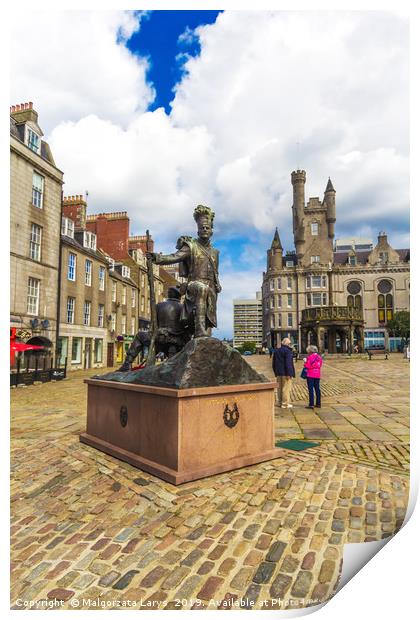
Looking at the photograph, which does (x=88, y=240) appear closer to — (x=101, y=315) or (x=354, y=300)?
(x=101, y=315)

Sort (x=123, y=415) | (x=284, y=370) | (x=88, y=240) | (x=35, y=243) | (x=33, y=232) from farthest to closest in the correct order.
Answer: (x=88, y=240)
(x=35, y=243)
(x=33, y=232)
(x=284, y=370)
(x=123, y=415)

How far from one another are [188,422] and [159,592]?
72.0 inches

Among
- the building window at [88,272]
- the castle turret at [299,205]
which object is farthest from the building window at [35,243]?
the castle turret at [299,205]

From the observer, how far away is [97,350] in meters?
29.5

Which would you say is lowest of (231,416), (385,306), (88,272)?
(231,416)

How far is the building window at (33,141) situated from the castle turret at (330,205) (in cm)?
5012

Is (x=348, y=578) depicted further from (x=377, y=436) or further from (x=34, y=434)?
(x=34, y=434)

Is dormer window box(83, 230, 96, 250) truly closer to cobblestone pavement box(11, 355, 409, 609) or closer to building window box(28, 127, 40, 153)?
building window box(28, 127, 40, 153)

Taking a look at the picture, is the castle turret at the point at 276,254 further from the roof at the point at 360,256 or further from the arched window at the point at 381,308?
the arched window at the point at 381,308

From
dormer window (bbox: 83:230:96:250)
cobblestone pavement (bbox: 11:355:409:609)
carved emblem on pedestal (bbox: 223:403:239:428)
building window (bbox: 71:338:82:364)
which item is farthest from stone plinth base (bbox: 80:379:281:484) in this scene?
dormer window (bbox: 83:230:96:250)

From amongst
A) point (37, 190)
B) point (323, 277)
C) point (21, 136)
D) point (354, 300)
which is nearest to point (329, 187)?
point (323, 277)

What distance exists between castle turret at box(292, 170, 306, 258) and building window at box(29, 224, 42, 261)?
48.8 metres

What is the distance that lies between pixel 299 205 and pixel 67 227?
44978mm

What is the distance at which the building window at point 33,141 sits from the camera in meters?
20.4
